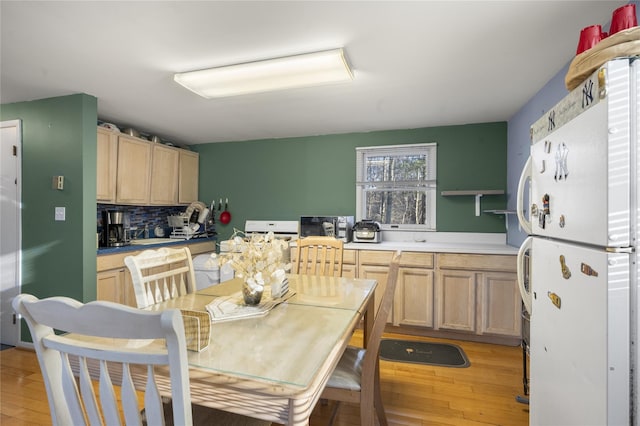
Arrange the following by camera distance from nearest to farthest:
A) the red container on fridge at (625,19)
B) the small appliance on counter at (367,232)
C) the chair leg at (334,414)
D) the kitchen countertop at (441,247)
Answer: the red container on fridge at (625,19), the chair leg at (334,414), the kitchen countertop at (441,247), the small appliance on counter at (367,232)

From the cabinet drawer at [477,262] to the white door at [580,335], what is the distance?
63.9 inches

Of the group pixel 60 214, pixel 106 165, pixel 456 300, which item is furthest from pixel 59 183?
pixel 456 300

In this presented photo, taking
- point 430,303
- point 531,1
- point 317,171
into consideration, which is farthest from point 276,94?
point 430,303

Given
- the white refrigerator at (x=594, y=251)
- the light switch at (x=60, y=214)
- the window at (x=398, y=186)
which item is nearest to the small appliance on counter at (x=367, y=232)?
the window at (x=398, y=186)

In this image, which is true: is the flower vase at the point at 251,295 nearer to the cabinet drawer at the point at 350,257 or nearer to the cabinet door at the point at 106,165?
the cabinet drawer at the point at 350,257

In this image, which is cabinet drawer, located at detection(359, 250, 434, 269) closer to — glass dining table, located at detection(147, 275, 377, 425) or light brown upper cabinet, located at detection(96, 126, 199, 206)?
glass dining table, located at detection(147, 275, 377, 425)

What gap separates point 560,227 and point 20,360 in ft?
12.7

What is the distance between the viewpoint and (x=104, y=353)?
698 millimetres

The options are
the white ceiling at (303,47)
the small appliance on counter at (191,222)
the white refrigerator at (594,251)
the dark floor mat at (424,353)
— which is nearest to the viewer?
the white refrigerator at (594,251)

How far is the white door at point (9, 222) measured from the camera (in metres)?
Answer: 2.84

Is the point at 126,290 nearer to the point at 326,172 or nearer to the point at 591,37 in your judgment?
the point at 326,172

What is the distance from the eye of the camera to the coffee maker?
3.16m

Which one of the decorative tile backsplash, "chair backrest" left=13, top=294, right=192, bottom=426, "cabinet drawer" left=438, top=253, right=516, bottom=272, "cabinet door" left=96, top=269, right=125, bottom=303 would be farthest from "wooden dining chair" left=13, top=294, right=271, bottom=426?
the decorative tile backsplash

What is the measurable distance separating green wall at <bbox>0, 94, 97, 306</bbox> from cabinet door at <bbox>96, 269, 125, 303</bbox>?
0.11 meters
